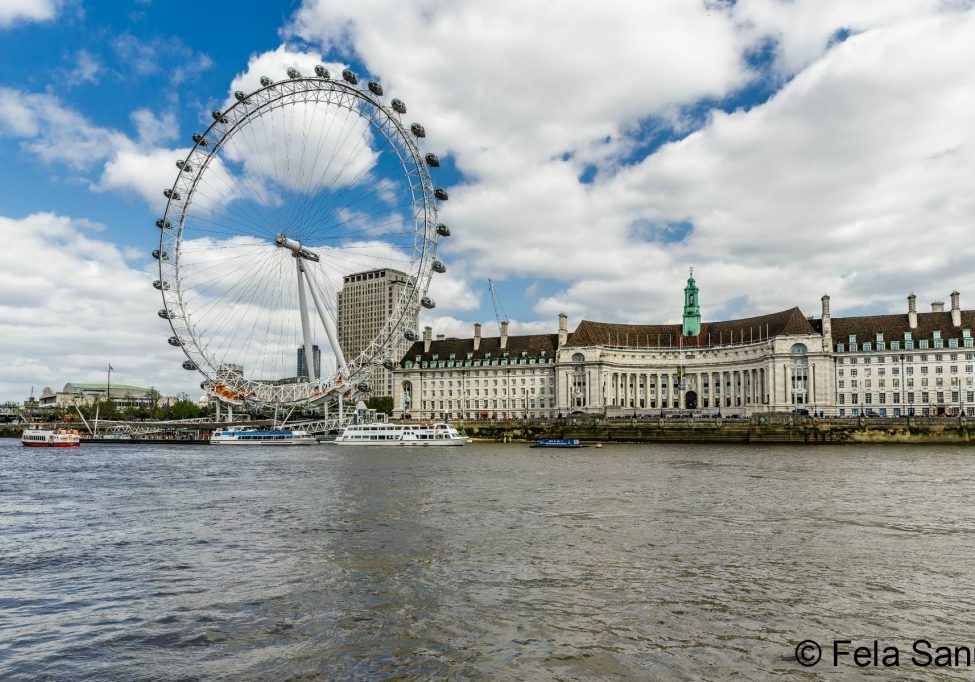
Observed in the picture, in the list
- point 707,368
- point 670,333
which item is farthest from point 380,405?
point 707,368

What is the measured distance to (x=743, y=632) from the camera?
13.8m

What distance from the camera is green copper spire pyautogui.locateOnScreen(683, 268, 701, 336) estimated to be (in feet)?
431

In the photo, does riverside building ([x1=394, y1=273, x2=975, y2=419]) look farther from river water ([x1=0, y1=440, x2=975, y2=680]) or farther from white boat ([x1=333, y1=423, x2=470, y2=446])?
Answer: river water ([x1=0, y1=440, x2=975, y2=680])

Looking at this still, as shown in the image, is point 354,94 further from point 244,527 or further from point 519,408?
point 519,408

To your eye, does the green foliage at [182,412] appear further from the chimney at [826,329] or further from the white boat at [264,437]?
the chimney at [826,329]

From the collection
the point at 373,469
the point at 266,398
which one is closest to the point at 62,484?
the point at 373,469

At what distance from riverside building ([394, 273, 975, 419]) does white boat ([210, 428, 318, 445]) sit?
40.3 m

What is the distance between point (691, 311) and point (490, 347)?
3794 cm

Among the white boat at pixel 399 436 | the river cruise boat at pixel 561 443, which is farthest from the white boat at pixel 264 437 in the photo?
the river cruise boat at pixel 561 443

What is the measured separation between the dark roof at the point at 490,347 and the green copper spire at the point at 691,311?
24.5 metres

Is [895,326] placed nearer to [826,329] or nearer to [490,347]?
[826,329]

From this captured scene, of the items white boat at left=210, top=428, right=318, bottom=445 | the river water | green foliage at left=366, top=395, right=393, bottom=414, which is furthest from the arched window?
green foliage at left=366, top=395, right=393, bottom=414

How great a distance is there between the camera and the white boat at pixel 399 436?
82.4 metres

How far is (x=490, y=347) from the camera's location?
134 m
